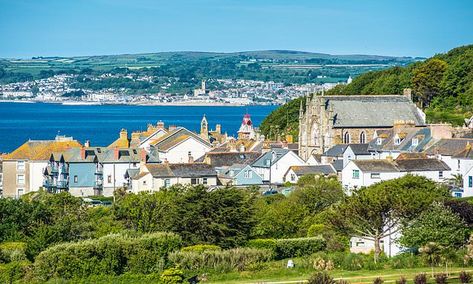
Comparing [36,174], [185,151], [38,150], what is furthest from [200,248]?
[38,150]

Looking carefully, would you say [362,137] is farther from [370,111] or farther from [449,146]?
[449,146]

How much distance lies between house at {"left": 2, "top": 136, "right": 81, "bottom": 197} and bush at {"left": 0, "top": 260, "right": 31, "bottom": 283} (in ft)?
120

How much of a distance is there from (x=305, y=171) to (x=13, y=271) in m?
32.4

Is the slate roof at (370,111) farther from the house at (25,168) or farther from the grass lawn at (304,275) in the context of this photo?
the grass lawn at (304,275)

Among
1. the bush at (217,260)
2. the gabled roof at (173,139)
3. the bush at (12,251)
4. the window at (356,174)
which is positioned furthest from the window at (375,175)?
the gabled roof at (173,139)

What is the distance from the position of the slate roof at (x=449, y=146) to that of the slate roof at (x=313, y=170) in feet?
23.5

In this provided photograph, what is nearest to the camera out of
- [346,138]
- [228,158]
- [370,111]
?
[228,158]

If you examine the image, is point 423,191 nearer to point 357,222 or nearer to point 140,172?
point 357,222

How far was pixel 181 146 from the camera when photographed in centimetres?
8056

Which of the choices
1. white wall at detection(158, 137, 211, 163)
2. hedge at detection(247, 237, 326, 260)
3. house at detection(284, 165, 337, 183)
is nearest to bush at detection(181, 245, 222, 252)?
hedge at detection(247, 237, 326, 260)

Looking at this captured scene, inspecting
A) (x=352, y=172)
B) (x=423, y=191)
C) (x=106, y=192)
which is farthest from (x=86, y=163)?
(x=423, y=191)

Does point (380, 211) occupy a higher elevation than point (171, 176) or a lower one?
lower

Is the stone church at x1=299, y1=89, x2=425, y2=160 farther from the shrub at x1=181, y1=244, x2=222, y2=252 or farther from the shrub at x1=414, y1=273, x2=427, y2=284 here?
the shrub at x1=414, y1=273, x2=427, y2=284

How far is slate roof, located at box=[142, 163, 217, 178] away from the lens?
67.2m
